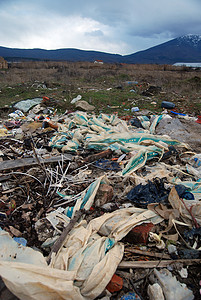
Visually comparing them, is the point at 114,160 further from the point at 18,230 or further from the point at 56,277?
the point at 56,277

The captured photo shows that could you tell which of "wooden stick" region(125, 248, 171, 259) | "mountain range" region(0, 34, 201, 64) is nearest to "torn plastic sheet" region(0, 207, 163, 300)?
"wooden stick" region(125, 248, 171, 259)

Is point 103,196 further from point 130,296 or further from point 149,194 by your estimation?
point 130,296

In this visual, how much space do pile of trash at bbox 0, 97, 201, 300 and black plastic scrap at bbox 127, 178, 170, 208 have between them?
0.01 meters

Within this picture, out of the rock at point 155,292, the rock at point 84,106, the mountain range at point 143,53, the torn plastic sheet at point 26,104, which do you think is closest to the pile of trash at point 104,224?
the rock at point 155,292

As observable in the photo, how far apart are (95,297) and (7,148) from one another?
3.64 metres

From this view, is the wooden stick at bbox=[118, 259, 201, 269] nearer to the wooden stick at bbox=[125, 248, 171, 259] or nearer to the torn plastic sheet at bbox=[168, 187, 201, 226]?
the wooden stick at bbox=[125, 248, 171, 259]

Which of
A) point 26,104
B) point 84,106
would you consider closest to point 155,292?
point 84,106

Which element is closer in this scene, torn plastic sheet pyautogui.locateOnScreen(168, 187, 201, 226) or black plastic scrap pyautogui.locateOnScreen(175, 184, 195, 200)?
torn plastic sheet pyautogui.locateOnScreen(168, 187, 201, 226)

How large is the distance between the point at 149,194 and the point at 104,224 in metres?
0.73

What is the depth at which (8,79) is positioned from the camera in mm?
14922

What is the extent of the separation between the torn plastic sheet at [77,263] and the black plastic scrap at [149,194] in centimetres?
19

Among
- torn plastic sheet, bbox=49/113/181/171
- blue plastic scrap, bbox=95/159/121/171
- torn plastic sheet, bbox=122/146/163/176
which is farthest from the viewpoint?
torn plastic sheet, bbox=49/113/181/171

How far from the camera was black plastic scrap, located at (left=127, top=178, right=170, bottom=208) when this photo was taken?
7.89 feet

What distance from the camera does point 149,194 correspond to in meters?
2.49
